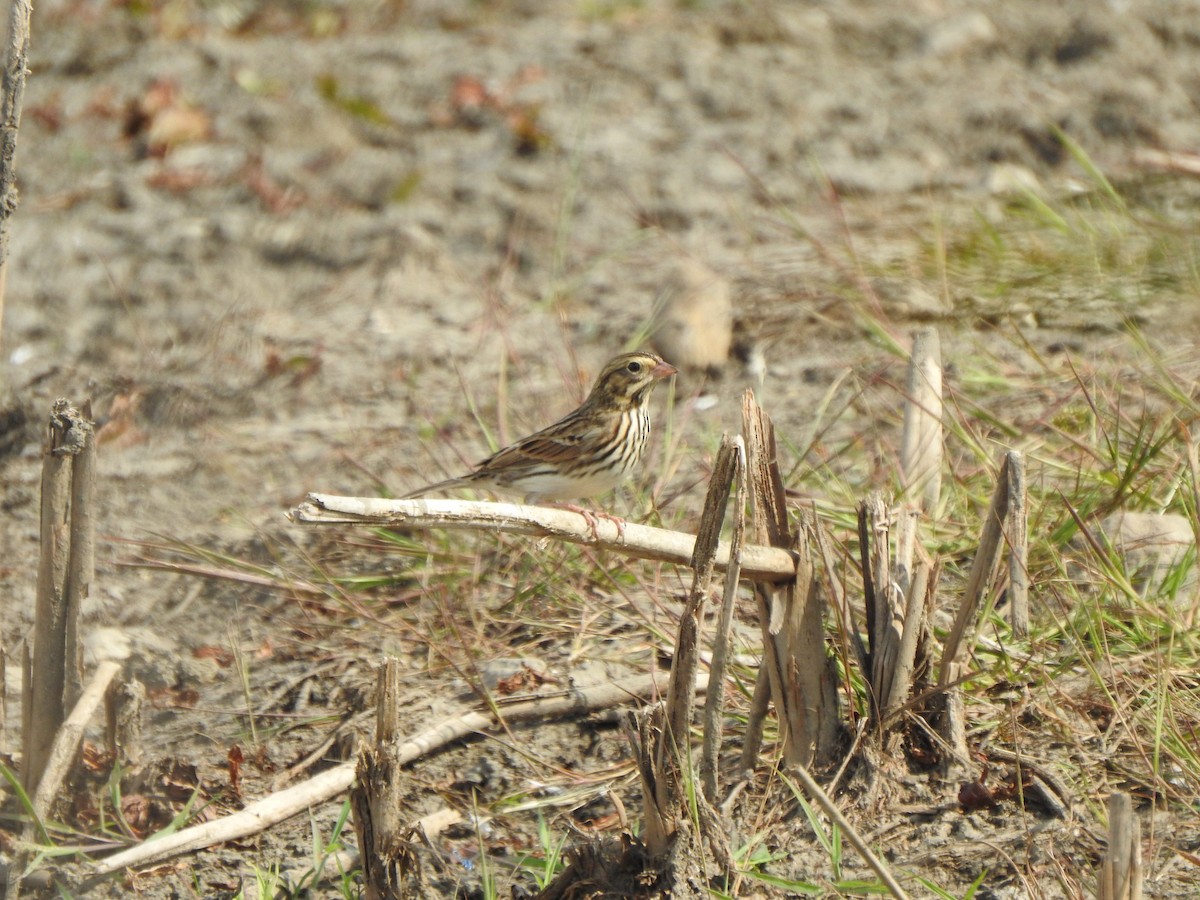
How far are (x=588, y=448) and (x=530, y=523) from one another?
2.04 metres

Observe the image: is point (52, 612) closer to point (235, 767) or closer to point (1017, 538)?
point (235, 767)

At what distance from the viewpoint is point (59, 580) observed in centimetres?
396

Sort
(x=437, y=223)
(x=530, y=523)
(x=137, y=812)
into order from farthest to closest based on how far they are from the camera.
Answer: (x=437, y=223) → (x=137, y=812) → (x=530, y=523)

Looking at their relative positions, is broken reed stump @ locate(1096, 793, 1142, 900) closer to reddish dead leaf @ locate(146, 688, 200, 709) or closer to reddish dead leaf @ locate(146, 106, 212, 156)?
reddish dead leaf @ locate(146, 688, 200, 709)

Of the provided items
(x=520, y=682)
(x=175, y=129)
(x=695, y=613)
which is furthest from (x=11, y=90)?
(x=175, y=129)

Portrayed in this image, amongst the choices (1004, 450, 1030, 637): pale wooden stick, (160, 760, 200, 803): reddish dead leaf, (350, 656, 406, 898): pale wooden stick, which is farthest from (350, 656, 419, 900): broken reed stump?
(1004, 450, 1030, 637): pale wooden stick

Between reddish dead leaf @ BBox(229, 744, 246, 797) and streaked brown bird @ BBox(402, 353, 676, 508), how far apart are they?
3.83ft

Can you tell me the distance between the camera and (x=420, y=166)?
8484 millimetres

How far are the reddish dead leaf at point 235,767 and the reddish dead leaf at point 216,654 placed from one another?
0.61 meters

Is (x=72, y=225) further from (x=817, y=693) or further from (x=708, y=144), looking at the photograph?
(x=817, y=693)

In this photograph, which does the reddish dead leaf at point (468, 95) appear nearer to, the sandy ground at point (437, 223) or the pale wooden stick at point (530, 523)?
the sandy ground at point (437, 223)

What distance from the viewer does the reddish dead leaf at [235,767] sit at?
4.52 metres

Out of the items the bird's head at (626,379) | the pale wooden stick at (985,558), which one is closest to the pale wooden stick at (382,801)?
the pale wooden stick at (985,558)

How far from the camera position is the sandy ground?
617cm
